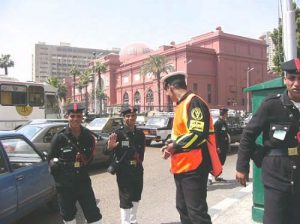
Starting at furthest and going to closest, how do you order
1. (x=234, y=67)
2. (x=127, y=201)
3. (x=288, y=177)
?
(x=234, y=67)
(x=127, y=201)
(x=288, y=177)

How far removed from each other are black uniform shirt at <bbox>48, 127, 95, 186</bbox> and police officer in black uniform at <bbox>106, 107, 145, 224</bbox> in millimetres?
740

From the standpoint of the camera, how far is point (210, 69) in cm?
7669

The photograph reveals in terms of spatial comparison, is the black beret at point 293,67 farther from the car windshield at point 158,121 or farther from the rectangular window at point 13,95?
the rectangular window at point 13,95

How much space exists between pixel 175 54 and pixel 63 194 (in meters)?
71.3

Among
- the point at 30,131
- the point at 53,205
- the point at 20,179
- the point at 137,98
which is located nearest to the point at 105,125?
the point at 30,131

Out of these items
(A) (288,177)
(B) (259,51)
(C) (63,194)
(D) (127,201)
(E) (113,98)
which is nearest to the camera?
(A) (288,177)

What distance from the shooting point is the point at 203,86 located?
248ft

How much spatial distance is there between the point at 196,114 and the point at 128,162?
6.27ft

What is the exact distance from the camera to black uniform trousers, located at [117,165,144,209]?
17.3 feet

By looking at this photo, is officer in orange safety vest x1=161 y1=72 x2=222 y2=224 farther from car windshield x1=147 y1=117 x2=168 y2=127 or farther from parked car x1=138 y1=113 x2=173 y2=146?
car windshield x1=147 y1=117 x2=168 y2=127

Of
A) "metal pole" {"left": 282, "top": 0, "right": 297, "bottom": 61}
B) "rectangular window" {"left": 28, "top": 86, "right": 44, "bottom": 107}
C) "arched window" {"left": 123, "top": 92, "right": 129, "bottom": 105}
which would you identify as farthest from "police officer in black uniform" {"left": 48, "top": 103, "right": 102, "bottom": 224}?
"arched window" {"left": 123, "top": 92, "right": 129, "bottom": 105}

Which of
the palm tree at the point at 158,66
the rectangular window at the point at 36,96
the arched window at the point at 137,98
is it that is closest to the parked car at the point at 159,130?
the rectangular window at the point at 36,96

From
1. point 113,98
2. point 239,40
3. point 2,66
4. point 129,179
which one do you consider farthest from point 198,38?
point 129,179

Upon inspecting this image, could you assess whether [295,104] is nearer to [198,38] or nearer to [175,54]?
[175,54]
